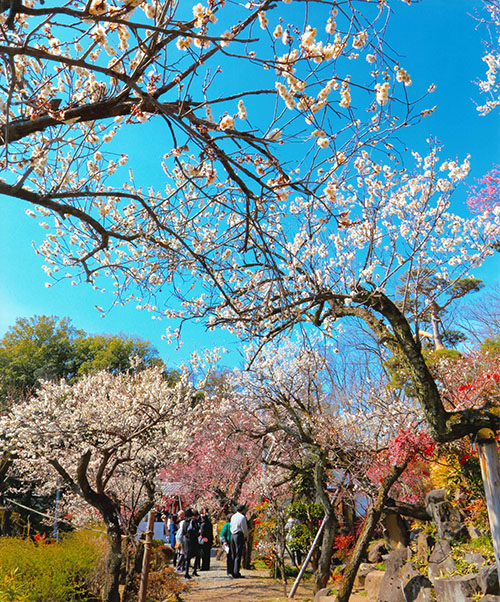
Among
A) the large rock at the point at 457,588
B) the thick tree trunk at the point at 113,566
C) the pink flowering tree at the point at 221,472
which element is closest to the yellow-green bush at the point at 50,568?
the thick tree trunk at the point at 113,566

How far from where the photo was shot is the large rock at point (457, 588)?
17.8 ft

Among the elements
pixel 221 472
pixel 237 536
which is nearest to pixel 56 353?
pixel 221 472

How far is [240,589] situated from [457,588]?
5.57m

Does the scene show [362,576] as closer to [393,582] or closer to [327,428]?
[393,582]

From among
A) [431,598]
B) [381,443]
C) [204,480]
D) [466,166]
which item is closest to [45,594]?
[431,598]

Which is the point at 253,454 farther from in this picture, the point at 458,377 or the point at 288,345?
the point at 458,377

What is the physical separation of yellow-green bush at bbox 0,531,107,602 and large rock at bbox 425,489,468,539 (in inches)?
219

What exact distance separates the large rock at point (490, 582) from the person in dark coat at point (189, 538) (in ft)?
24.6

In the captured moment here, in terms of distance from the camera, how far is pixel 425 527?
7.95m

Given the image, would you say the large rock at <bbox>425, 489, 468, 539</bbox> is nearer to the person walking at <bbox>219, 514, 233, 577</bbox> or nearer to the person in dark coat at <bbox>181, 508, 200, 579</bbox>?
the person walking at <bbox>219, 514, 233, 577</bbox>

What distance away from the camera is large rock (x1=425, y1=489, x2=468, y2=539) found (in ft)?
23.1

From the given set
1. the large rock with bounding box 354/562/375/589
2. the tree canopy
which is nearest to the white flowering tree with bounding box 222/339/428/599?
the large rock with bounding box 354/562/375/589

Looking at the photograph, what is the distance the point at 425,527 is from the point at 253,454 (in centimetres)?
705

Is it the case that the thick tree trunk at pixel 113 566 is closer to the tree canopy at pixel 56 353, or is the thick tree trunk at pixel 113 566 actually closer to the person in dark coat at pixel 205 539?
the person in dark coat at pixel 205 539
